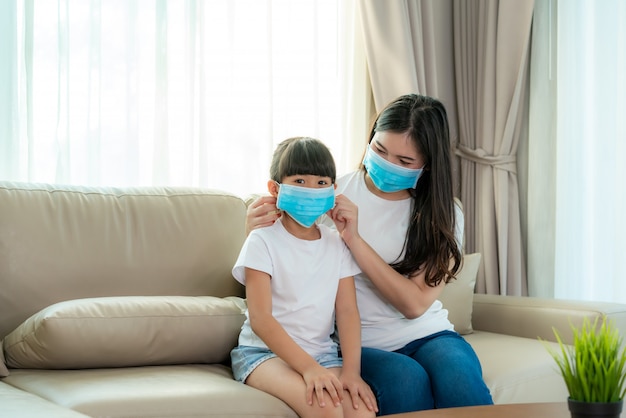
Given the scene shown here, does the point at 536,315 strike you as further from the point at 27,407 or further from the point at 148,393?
the point at 27,407

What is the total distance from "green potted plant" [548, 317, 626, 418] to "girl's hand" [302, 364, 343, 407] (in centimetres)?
64

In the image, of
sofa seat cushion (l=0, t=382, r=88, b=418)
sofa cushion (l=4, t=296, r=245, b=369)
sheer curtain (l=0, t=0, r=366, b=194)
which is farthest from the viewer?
sheer curtain (l=0, t=0, r=366, b=194)

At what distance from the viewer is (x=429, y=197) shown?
207cm

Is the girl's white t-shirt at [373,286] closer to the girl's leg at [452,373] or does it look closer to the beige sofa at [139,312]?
the girl's leg at [452,373]

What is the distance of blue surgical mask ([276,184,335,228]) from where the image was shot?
6.06ft

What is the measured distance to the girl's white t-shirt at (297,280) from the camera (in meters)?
1.87

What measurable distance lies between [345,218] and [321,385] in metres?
0.45

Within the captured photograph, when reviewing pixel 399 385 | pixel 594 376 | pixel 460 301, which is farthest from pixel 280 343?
pixel 460 301

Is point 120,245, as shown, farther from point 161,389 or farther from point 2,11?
point 2,11

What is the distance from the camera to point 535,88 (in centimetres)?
330

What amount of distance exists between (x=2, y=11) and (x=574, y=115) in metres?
2.19

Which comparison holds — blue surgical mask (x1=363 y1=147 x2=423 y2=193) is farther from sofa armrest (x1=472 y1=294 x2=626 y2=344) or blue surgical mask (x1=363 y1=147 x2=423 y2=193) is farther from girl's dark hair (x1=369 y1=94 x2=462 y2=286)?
sofa armrest (x1=472 y1=294 x2=626 y2=344)

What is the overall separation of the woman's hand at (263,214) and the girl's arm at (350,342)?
0.24 m

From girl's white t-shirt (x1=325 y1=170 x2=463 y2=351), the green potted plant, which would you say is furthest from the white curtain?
the green potted plant
